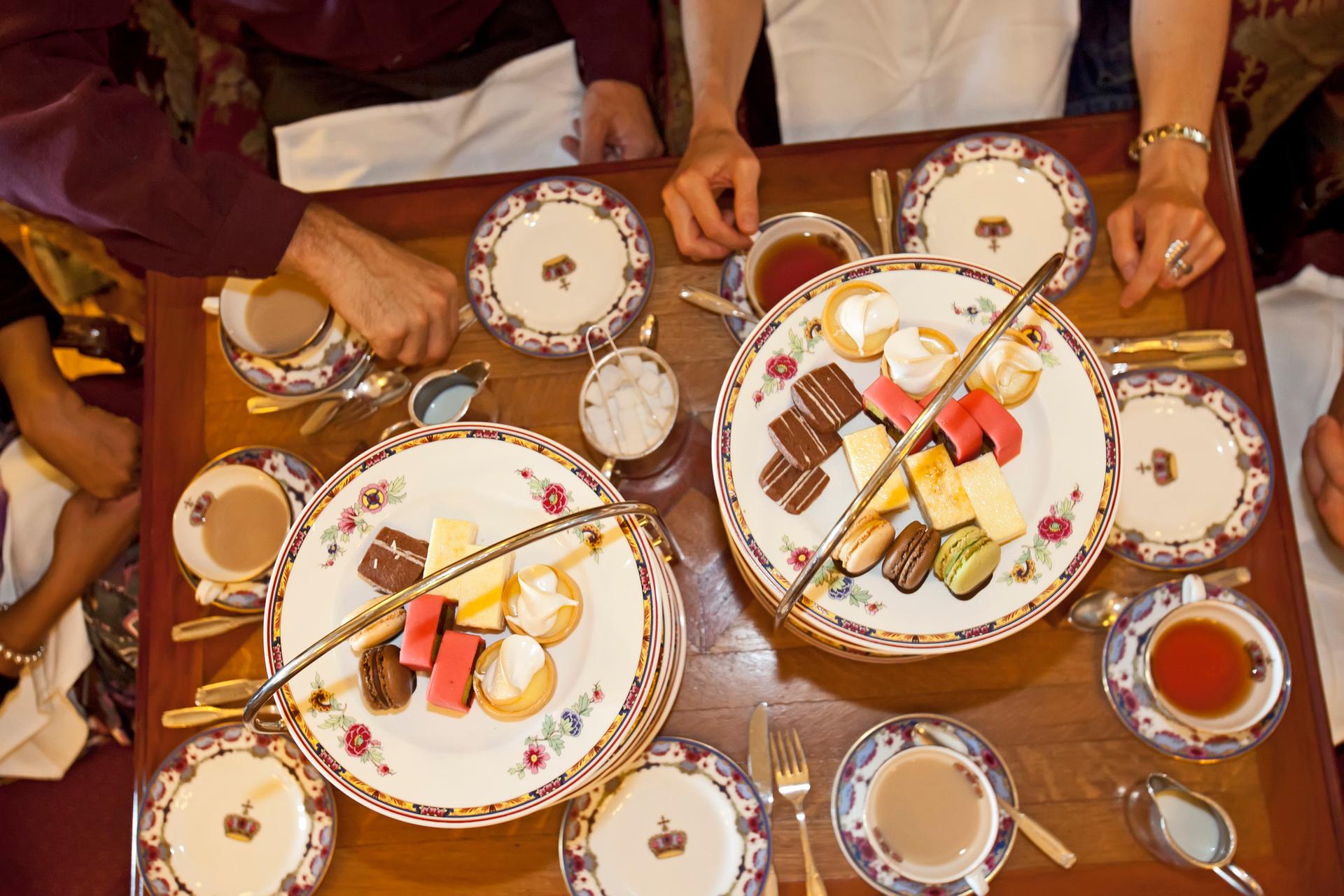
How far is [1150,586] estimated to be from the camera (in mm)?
1456

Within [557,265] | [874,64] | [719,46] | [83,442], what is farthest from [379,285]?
[874,64]

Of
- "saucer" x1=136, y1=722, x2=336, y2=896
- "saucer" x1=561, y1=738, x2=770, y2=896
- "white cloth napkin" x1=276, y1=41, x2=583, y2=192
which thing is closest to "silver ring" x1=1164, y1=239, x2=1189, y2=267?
"saucer" x1=561, y1=738, x2=770, y2=896

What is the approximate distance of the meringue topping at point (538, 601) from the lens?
1.13m

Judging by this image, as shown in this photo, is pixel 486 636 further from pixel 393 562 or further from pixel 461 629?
pixel 393 562

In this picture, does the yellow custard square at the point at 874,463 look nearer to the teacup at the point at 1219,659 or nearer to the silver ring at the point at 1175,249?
the teacup at the point at 1219,659

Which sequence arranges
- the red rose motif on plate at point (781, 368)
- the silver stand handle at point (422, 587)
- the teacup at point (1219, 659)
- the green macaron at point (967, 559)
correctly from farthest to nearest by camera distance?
1. the teacup at point (1219, 659)
2. the red rose motif on plate at point (781, 368)
3. the green macaron at point (967, 559)
4. the silver stand handle at point (422, 587)

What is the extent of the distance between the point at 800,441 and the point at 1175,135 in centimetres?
105

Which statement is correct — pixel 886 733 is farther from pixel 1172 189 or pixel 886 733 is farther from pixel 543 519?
pixel 1172 189

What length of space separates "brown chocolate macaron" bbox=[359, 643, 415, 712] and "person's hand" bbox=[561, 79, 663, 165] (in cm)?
146

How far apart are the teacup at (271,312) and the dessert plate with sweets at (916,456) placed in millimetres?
926

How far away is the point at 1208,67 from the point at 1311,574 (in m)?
1.06

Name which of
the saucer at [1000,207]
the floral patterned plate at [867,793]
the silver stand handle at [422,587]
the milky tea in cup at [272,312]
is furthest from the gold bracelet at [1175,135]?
the milky tea in cup at [272,312]

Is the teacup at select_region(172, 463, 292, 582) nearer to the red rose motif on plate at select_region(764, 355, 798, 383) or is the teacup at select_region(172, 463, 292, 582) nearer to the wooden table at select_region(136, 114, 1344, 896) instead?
the wooden table at select_region(136, 114, 1344, 896)

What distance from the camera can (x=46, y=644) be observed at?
2.11m
